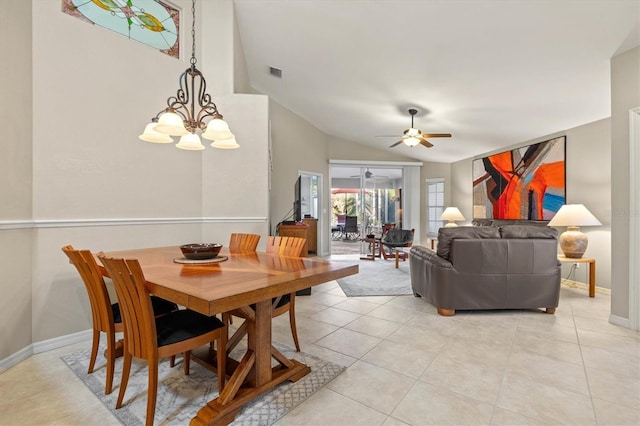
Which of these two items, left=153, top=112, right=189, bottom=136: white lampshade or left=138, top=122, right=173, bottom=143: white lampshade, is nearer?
left=153, top=112, right=189, bottom=136: white lampshade

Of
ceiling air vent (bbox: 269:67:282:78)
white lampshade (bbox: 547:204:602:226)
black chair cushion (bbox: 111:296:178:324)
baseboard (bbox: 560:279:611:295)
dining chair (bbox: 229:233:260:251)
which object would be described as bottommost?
baseboard (bbox: 560:279:611:295)

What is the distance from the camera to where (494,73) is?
3588mm

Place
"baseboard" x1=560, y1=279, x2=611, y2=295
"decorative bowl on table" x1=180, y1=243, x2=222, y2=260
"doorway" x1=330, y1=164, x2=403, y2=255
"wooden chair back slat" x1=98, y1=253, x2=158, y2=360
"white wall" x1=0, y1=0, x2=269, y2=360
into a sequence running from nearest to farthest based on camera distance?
"wooden chair back slat" x1=98, y1=253, x2=158, y2=360, "decorative bowl on table" x1=180, y1=243, x2=222, y2=260, "white wall" x1=0, y1=0, x2=269, y2=360, "baseboard" x1=560, y1=279, x2=611, y2=295, "doorway" x1=330, y1=164, x2=403, y2=255

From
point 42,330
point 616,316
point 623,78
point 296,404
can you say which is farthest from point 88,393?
point 623,78

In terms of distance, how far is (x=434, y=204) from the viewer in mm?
8234

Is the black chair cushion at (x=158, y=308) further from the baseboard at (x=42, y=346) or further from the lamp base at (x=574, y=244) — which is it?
the lamp base at (x=574, y=244)

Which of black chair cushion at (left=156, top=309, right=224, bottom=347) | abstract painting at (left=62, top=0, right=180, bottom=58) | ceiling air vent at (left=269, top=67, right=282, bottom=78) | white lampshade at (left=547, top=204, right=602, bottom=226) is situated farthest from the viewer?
ceiling air vent at (left=269, top=67, right=282, bottom=78)

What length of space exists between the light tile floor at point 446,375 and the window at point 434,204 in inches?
199

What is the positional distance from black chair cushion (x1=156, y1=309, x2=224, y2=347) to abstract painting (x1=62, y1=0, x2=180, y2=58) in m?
2.69

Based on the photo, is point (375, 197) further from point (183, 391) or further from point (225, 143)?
point (183, 391)

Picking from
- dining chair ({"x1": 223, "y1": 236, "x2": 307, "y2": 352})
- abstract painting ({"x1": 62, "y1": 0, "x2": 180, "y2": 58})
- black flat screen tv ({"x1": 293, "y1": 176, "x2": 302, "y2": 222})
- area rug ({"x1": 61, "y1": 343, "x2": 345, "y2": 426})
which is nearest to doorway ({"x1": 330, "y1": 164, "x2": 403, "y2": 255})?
black flat screen tv ({"x1": 293, "y1": 176, "x2": 302, "y2": 222})

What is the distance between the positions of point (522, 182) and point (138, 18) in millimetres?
6197

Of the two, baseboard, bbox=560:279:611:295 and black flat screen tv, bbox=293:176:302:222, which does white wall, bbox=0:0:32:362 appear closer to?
black flat screen tv, bbox=293:176:302:222

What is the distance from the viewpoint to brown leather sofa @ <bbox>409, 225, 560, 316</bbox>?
3.17 meters
